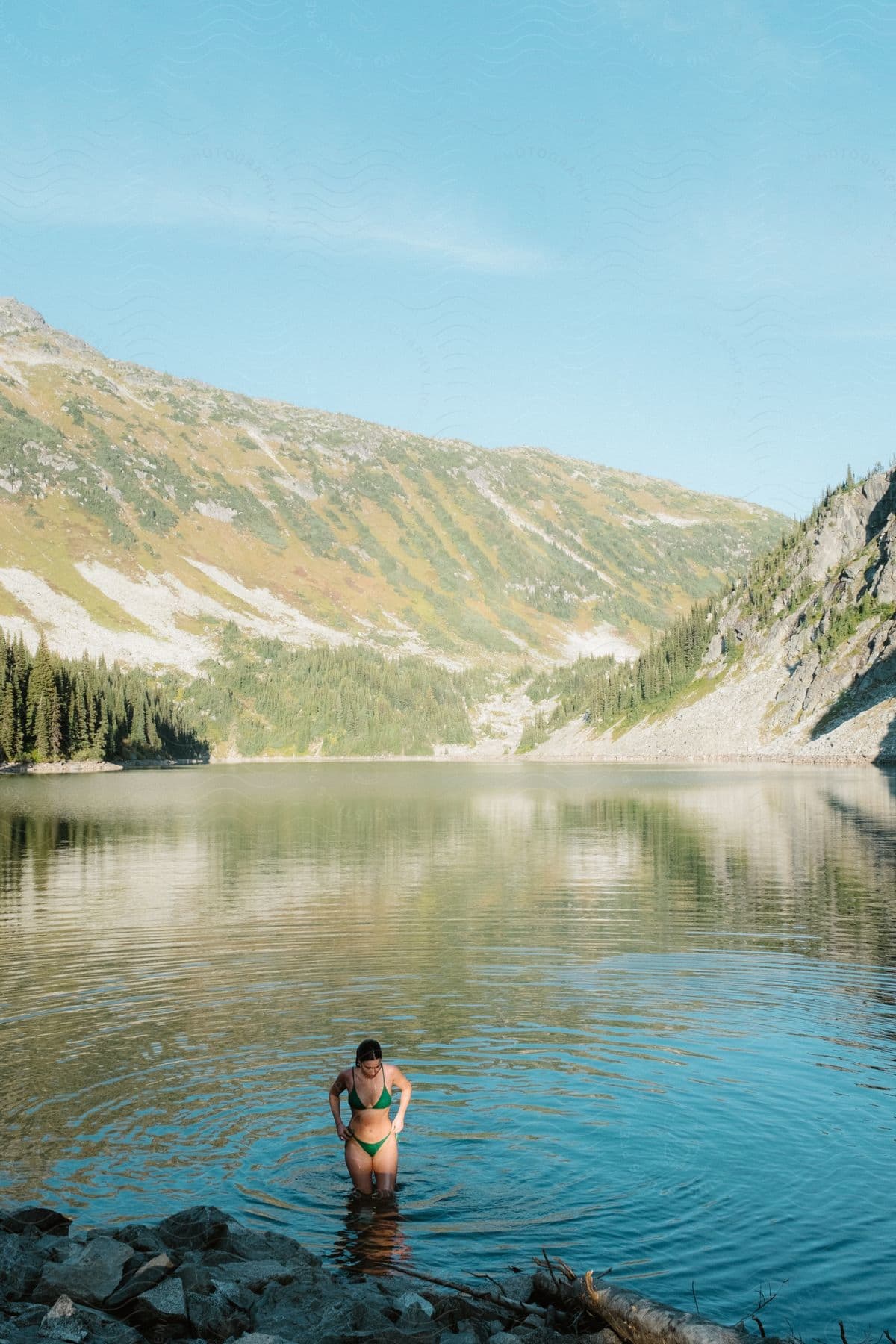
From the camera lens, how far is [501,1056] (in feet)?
81.7

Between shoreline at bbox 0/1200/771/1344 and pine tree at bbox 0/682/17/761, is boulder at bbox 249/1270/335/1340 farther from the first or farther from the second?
pine tree at bbox 0/682/17/761

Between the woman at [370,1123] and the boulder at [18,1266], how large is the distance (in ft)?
17.1

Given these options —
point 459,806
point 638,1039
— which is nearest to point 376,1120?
point 638,1039

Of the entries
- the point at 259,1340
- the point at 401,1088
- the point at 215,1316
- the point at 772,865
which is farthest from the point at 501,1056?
the point at 772,865

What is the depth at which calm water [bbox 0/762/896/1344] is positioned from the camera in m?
15.9

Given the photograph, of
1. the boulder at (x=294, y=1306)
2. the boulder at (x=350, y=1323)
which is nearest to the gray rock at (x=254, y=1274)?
the boulder at (x=294, y=1306)

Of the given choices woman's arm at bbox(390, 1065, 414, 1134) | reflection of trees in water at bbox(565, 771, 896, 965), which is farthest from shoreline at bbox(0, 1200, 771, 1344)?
reflection of trees in water at bbox(565, 771, 896, 965)

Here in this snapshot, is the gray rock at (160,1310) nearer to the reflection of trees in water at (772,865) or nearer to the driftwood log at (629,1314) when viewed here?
the driftwood log at (629,1314)

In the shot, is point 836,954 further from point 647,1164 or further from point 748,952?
point 647,1164

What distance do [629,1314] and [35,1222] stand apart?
8.49 metres

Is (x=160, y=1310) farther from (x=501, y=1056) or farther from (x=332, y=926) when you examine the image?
(x=332, y=926)

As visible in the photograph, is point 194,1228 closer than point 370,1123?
Yes

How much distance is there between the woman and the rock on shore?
2945 millimetres

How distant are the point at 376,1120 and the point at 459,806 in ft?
308
